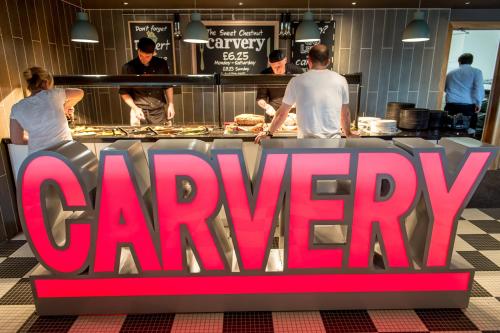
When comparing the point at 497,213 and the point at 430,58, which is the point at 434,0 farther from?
the point at 497,213

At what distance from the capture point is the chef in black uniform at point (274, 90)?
157 inches

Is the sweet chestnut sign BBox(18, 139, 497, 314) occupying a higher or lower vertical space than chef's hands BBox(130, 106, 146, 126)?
lower

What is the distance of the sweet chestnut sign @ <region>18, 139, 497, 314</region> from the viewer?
188 cm

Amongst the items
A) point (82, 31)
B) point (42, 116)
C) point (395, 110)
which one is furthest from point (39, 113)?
point (395, 110)

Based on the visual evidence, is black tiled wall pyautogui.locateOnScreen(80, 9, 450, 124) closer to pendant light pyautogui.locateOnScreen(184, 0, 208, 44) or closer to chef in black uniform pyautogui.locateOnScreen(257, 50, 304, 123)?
chef in black uniform pyautogui.locateOnScreen(257, 50, 304, 123)

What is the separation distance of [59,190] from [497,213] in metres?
4.34

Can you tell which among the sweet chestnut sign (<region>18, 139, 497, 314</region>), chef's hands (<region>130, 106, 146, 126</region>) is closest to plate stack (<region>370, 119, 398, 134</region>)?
the sweet chestnut sign (<region>18, 139, 497, 314</region>)

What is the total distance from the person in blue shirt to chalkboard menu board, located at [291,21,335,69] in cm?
203

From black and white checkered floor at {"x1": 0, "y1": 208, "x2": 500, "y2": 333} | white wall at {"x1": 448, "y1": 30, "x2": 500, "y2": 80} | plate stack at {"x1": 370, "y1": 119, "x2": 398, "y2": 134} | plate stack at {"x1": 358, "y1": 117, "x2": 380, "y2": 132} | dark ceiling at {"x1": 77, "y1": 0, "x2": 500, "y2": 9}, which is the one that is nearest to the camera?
black and white checkered floor at {"x1": 0, "y1": 208, "x2": 500, "y2": 333}

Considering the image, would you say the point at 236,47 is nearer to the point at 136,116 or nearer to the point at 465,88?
the point at 136,116

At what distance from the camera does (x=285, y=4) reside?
5.09 metres

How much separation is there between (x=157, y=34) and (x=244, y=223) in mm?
4652

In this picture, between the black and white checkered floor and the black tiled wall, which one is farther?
the black tiled wall

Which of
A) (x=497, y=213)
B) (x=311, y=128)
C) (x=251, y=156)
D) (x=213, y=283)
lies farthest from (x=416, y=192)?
(x=497, y=213)
